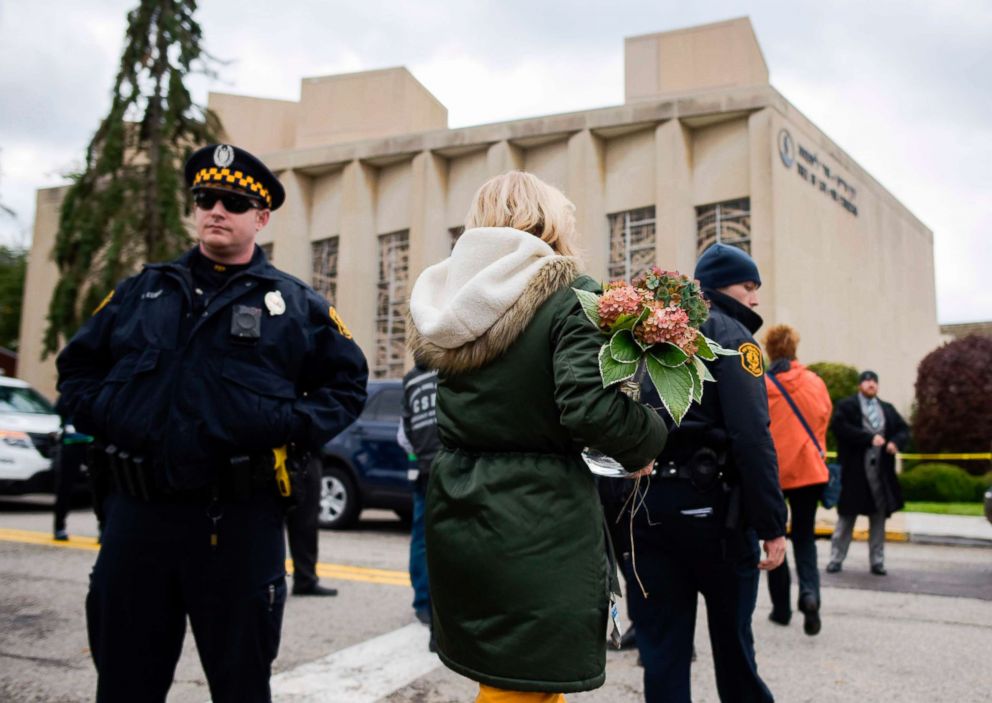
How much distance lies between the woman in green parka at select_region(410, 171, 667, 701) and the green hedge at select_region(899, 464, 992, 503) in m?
18.6

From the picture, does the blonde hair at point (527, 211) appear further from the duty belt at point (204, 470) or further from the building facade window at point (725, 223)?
the building facade window at point (725, 223)

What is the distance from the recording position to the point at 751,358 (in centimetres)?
308

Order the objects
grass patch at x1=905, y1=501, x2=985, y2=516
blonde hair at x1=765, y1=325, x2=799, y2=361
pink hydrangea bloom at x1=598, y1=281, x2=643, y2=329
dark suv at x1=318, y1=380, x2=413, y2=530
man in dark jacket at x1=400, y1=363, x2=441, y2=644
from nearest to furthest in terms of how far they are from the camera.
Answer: pink hydrangea bloom at x1=598, y1=281, x2=643, y2=329 → man in dark jacket at x1=400, y1=363, x2=441, y2=644 → blonde hair at x1=765, y1=325, x2=799, y2=361 → dark suv at x1=318, y1=380, x2=413, y2=530 → grass patch at x1=905, y1=501, x2=985, y2=516

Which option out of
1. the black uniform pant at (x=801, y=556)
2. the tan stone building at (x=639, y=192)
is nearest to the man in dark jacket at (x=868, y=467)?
the black uniform pant at (x=801, y=556)

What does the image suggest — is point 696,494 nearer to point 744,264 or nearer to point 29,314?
point 744,264

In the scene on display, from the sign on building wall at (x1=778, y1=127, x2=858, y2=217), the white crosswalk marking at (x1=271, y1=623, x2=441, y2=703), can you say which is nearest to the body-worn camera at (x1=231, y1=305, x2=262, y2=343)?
the white crosswalk marking at (x1=271, y1=623, x2=441, y2=703)

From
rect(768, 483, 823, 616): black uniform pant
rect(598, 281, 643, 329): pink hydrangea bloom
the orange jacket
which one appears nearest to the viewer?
rect(598, 281, 643, 329): pink hydrangea bloom

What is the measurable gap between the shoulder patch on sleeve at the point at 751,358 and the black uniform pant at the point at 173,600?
68.5 inches

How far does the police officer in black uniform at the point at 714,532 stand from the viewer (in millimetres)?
3004

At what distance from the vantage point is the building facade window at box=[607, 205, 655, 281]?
25719 millimetres

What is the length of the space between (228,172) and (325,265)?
1186 inches

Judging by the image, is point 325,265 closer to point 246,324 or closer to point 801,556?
point 801,556

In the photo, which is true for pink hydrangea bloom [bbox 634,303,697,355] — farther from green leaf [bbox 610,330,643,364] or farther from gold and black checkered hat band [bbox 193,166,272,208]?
gold and black checkered hat band [bbox 193,166,272,208]

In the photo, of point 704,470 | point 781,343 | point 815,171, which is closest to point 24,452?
point 781,343
